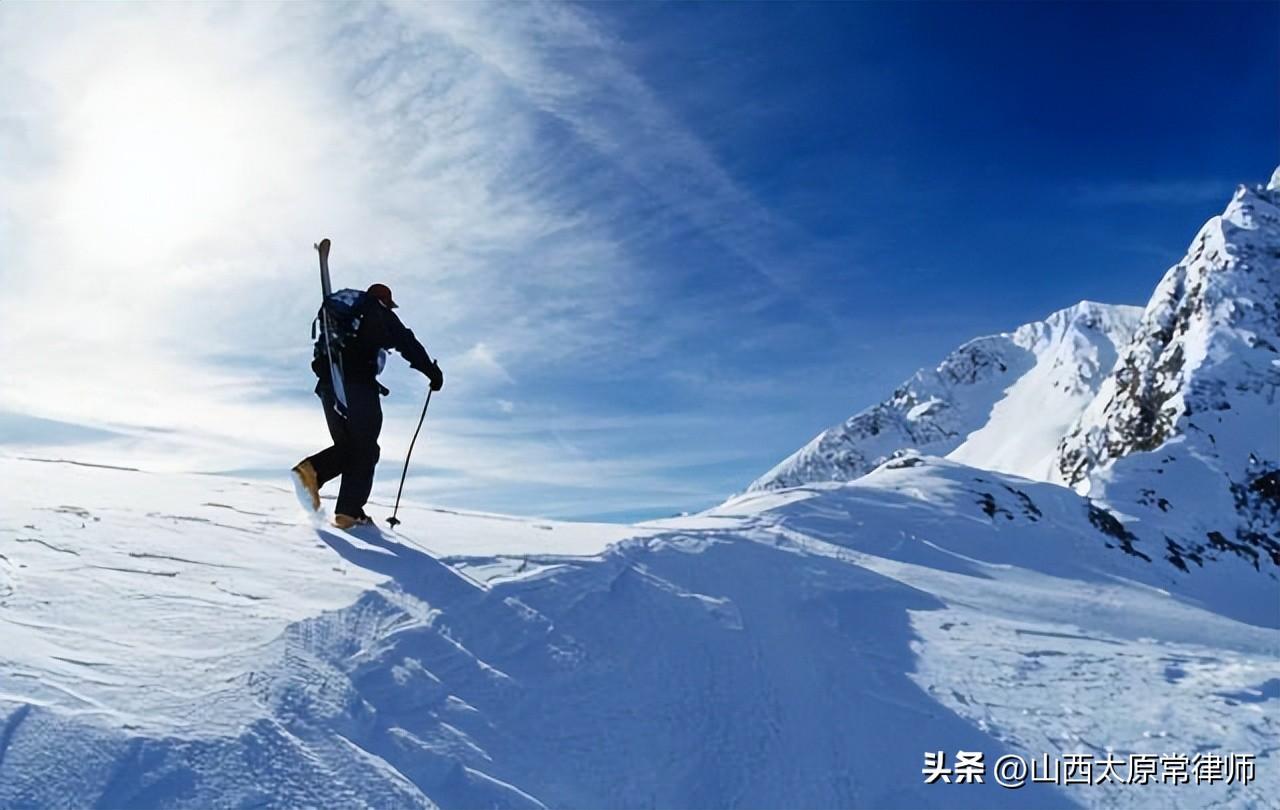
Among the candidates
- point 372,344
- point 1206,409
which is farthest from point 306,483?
point 1206,409

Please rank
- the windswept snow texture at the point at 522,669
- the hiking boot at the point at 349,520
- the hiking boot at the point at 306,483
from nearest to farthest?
the windswept snow texture at the point at 522,669 → the hiking boot at the point at 349,520 → the hiking boot at the point at 306,483

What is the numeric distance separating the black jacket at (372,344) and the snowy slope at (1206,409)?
1716 cm

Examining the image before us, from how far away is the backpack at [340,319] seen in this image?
835 centimetres

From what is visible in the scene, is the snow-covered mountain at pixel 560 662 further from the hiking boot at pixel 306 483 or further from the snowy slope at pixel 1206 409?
the snowy slope at pixel 1206 409

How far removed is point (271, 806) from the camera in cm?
380

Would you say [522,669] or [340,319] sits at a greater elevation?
[340,319]

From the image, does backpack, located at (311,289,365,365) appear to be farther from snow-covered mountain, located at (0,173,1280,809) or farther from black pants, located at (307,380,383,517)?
snow-covered mountain, located at (0,173,1280,809)

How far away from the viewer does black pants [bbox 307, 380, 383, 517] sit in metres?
8.24

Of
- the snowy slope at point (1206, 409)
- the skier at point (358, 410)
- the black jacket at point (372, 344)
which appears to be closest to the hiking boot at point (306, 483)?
the skier at point (358, 410)

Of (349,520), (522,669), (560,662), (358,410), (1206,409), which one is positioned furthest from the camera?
(1206,409)

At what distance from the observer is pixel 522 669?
5.91 metres

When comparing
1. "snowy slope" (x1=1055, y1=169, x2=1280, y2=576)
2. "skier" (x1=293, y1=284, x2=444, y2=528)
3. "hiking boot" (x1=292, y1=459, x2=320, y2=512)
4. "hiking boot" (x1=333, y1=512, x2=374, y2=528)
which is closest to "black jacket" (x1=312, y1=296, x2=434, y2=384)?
"skier" (x1=293, y1=284, x2=444, y2=528)

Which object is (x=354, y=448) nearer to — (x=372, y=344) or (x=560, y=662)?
(x=372, y=344)

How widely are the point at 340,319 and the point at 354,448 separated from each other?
1.39 meters
